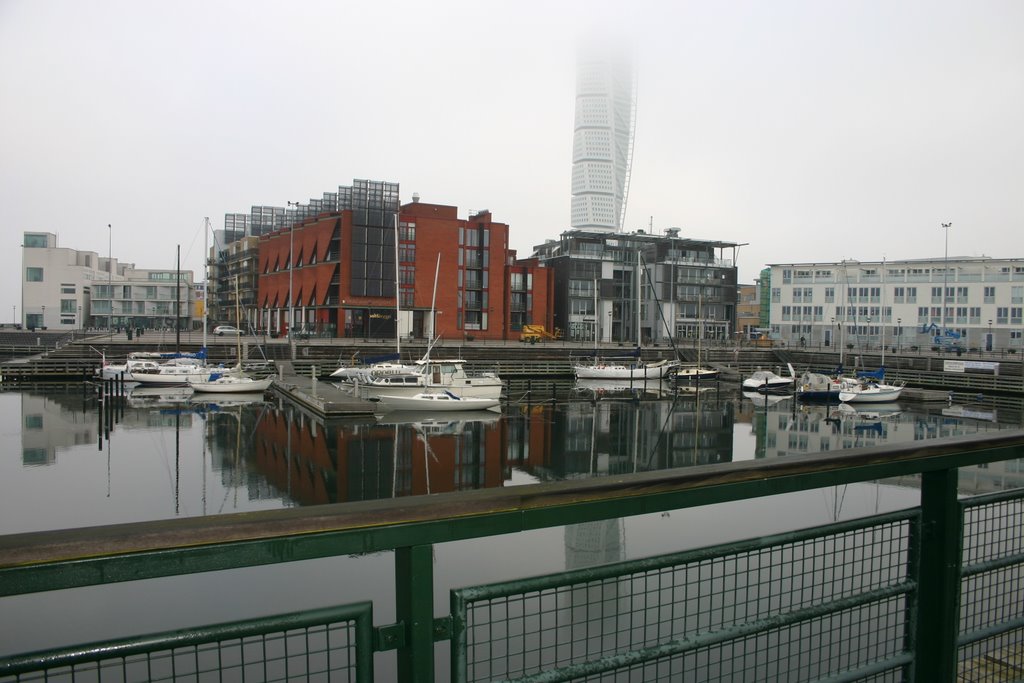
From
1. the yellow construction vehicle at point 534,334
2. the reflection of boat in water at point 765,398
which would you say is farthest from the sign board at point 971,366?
the yellow construction vehicle at point 534,334

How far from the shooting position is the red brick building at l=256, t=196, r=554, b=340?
6612cm

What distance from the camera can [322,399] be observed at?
3531cm

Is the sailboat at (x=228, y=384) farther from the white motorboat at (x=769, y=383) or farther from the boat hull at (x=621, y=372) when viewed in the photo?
the white motorboat at (x=769, y=383)

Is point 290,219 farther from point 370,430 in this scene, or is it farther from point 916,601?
point 916,601

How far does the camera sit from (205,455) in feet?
79.8

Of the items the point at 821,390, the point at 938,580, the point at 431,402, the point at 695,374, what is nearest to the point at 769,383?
the point at 821,390

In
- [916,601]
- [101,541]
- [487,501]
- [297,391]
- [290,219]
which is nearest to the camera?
[101,541]

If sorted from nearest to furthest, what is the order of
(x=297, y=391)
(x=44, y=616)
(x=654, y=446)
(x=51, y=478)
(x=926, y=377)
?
1. (x=44, y=616)
2. (x=51, y=478)
3. (x=654, y=446)
4. (x=297, y=391)
5. (x=926, y=377)

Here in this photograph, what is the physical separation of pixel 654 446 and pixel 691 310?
5741 centimetres

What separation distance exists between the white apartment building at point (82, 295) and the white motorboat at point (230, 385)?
53.0 meters

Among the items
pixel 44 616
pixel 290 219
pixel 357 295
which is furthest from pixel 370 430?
pixel 290 219

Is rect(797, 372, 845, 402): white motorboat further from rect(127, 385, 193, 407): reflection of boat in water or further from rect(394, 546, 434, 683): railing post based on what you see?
rect(394, 546, 434, 683): railing post

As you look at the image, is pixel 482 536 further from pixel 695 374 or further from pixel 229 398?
pixel 695 374

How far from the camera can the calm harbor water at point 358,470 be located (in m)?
11.5
